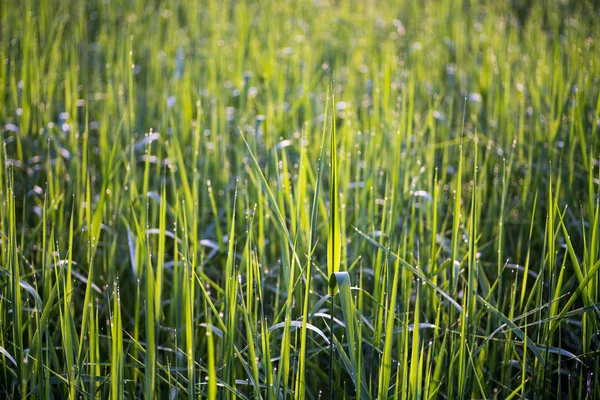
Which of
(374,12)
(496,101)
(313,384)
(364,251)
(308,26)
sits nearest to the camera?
(313,384)

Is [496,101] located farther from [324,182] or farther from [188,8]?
[188,8]

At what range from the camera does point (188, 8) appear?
3.35 metres

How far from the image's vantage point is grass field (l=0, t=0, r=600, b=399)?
0.92 metres

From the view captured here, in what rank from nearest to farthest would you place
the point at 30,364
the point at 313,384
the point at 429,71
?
the point at 30,364 < the point at 313,384 < the point at 429,71

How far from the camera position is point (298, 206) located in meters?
1.00

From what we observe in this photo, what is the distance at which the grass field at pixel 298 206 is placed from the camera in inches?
36.3

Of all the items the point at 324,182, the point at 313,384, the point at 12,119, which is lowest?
the point at 313,384

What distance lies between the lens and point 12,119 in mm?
2008

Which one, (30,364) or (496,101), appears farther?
(496,101)

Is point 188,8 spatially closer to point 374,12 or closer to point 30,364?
point 374,12

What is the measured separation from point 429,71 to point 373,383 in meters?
1.89

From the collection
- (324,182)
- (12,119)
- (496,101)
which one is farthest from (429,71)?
(12,119)

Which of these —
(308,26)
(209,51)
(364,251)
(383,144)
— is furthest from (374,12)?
(364,251)

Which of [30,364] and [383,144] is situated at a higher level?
[383,144]
